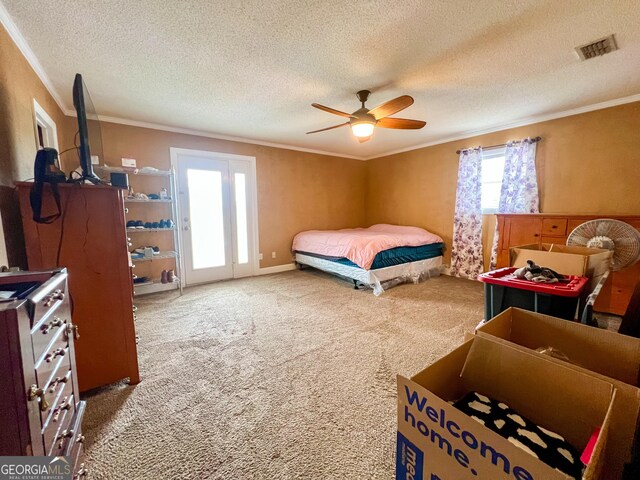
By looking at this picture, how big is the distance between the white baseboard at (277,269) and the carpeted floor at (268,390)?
1498 millimetres

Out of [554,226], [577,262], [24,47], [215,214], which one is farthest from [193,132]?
[554,226]

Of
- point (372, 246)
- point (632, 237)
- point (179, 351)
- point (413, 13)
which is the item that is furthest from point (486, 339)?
point (372, 246)

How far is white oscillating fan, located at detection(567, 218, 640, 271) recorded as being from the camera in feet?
6.07

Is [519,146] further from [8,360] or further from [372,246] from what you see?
[8,360]

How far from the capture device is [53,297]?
0.92 m

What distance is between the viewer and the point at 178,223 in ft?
12.4

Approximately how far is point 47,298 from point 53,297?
71 mm

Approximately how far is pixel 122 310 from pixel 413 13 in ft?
8.42

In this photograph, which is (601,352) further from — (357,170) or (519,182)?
(357,170)

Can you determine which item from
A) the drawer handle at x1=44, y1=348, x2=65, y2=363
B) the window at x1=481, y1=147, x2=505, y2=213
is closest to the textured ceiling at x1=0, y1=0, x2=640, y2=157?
the window at x1=481, y1=147, x2=505, y2=213

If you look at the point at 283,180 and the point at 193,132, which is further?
the point at 283,180

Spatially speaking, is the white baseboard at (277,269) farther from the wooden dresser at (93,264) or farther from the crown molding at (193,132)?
the wooden dresser at (93,264)

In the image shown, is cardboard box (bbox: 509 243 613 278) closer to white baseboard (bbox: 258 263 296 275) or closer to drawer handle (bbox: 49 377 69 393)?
drawer handle (bbox: 49 377 69 393)

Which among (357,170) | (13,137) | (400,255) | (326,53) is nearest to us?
(13,137)
